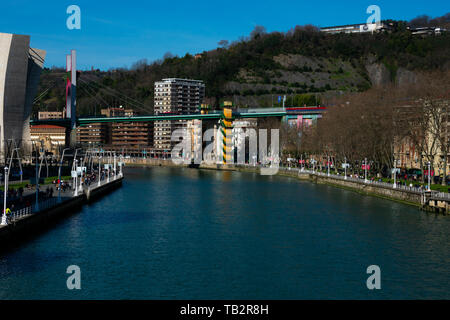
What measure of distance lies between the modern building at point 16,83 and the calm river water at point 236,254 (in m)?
42.3

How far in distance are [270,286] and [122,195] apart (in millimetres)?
37693

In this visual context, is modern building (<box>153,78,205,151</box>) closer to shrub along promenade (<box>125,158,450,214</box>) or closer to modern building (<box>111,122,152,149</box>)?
modern building (<box>111,122,152,149</box>)

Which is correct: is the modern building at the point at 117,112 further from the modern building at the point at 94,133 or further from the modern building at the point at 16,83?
the modern building at the point at 16,83

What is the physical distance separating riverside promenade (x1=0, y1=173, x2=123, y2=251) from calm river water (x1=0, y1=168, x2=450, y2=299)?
787mm

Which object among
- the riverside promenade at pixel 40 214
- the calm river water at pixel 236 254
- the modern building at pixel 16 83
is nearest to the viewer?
the calm river water at pixel 236 254

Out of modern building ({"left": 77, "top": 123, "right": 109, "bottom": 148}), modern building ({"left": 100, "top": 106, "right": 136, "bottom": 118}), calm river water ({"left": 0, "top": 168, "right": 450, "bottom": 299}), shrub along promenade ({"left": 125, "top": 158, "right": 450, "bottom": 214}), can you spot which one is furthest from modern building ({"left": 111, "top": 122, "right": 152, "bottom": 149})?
calm river water ({"left": 0, "top": 168, "right": 450, "bottom": 299})

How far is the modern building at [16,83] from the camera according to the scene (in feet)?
263

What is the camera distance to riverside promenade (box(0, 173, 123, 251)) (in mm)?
28303

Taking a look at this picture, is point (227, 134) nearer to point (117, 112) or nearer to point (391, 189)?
point (117, 112)

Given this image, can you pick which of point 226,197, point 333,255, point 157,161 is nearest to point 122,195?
point 226,197

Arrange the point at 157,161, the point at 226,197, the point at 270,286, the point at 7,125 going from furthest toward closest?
the point at 157,161, the point at 7,125, the point at 226,197, the point at 270,286

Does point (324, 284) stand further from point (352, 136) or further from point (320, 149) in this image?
point (320, 149)

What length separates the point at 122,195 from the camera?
2286 inches
